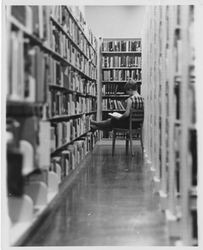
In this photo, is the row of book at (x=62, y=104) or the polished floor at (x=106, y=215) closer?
the polished floor at (x=106, y=215)

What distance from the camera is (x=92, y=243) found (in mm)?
2090

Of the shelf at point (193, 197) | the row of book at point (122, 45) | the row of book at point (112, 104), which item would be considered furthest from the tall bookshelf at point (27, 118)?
the row of book at point (122, 45)

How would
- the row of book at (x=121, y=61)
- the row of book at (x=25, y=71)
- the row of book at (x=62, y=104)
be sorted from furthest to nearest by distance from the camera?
the row of book at (x=121, y=61) < the row of book at (x=62, y=104) < the row of book at (x=25, y=71)

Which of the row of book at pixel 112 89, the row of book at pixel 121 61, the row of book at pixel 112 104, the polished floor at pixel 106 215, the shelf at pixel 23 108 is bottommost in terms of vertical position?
the polished floor at pixel 106 215

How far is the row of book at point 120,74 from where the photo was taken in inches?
299

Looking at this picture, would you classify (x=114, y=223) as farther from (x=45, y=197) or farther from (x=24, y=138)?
(x=24, y=138)

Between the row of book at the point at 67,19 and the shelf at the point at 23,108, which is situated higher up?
the row of book at the point at 67,19

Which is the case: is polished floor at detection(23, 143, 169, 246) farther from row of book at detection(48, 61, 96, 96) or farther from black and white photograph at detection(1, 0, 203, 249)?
row of book at detection(48, 61, 96, 96)

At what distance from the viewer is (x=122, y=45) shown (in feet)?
25.2

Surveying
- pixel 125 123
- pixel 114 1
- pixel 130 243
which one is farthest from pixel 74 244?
pixel 125 123

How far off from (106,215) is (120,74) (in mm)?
5286

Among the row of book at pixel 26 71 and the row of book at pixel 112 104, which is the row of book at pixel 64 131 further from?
the row of book at pixel 112 104

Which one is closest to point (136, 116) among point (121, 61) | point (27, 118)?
point (121, 61)

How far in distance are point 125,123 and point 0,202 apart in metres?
3.90
